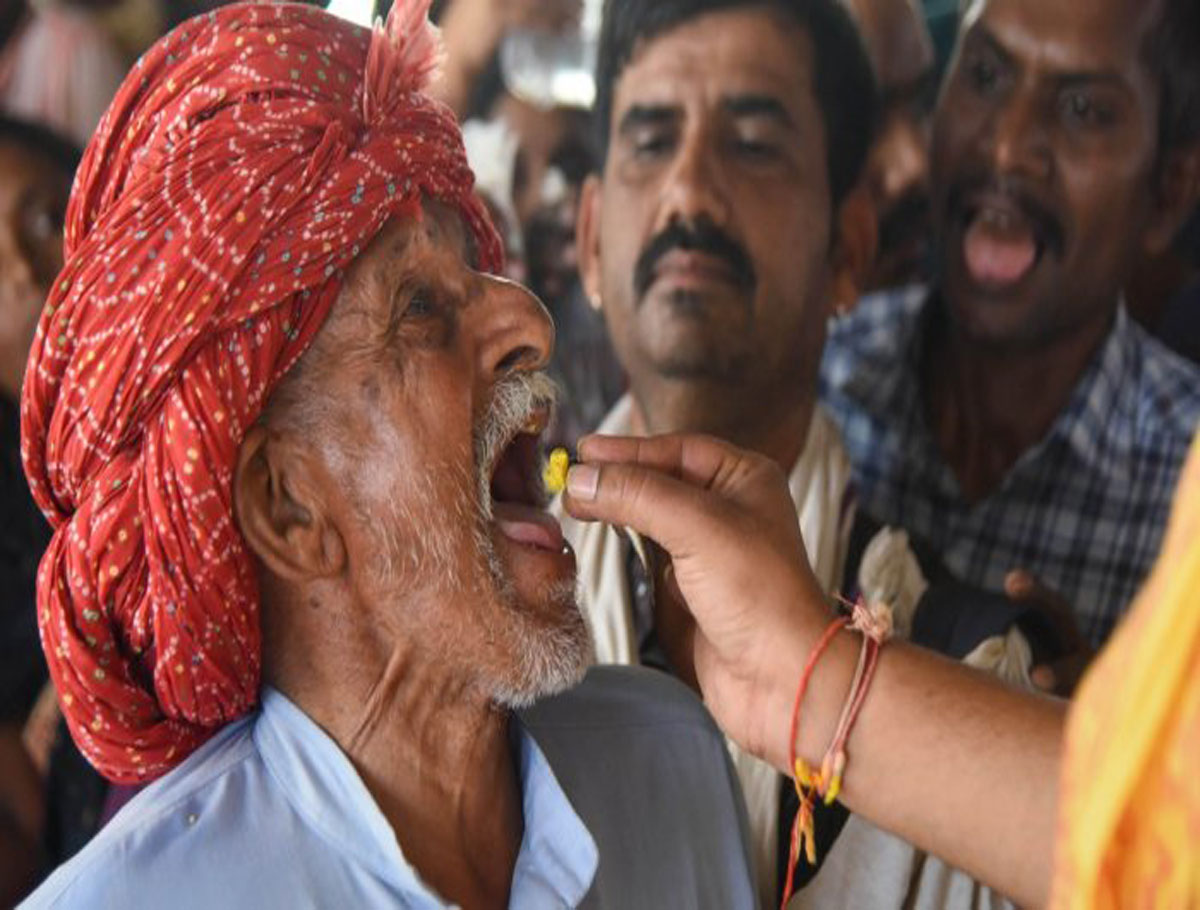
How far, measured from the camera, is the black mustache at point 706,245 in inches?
93.0

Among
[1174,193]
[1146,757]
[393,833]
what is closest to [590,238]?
[1174,193]

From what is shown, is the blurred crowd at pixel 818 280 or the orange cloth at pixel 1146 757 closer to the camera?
the orange cloth at pixel 1146 757

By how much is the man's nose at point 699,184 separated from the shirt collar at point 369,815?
1.10m

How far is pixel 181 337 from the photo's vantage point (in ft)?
4.42

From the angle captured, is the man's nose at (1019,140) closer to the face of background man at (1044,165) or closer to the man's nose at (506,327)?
the face of background man at (1044,165)

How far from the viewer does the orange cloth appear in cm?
65

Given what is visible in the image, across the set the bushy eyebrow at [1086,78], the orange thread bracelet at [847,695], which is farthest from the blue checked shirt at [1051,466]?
the orange thread bracelet at [847,695]

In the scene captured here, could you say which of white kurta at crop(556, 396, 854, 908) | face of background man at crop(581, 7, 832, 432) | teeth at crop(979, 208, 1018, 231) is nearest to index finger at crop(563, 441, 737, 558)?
white kurta at crop(556, 396, 854, 908)

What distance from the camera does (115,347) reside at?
1.36m

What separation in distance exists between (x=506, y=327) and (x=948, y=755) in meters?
0.67

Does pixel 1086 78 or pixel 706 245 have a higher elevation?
pixel 1086 78

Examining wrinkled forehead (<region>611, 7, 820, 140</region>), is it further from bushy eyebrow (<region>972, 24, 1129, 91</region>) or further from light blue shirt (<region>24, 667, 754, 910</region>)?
light blue shirt (<region>24, 667, 754, 910</region>)

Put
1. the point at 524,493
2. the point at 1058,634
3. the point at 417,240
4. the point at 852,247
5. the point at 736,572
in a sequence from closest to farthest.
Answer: the point at 736,572 → the point at 417,240 → the point at 524,493 → the point at 1058,634 → the point at 852,247

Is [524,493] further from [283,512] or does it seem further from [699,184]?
[699,184]
